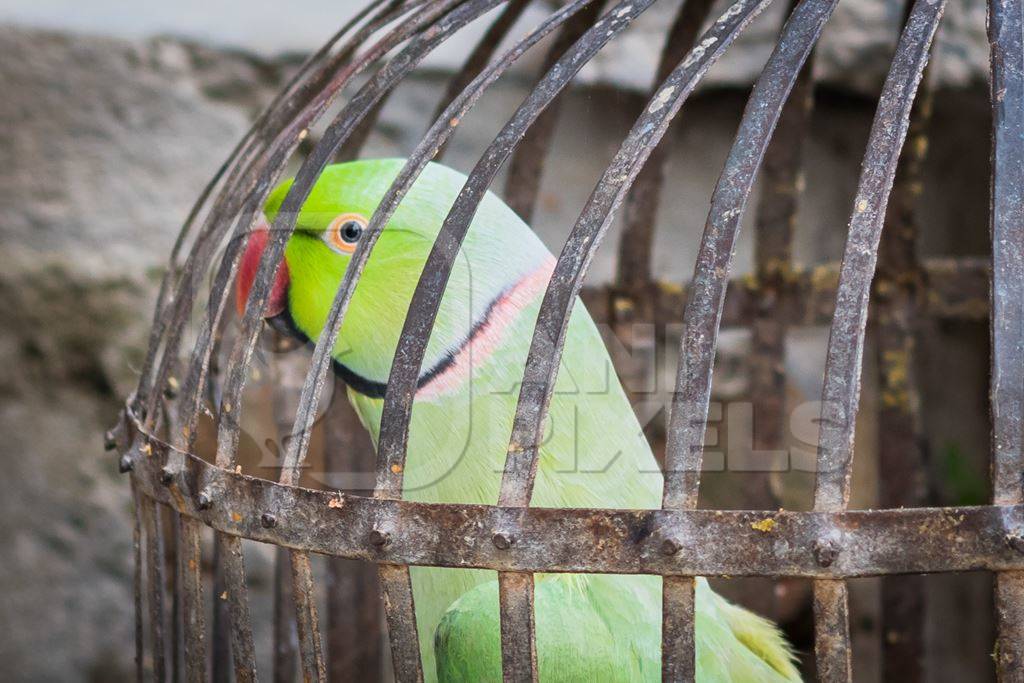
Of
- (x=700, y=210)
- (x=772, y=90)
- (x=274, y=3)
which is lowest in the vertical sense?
(x=772, y=90)

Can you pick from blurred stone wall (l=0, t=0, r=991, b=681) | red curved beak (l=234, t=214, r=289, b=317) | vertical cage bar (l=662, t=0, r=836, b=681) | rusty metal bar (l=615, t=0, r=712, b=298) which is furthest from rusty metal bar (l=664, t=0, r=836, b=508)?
blurred stone wall (l=0, t=0, r=991, b=681)

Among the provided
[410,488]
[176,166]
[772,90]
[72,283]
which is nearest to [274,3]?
[176,166]

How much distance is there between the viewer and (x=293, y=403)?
1.36m

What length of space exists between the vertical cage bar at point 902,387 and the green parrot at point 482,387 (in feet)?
1.87

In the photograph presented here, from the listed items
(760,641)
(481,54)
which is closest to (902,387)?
(760,641)

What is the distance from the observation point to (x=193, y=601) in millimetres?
716

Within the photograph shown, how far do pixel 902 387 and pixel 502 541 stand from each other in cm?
99

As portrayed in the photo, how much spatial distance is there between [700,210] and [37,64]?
1.25 m

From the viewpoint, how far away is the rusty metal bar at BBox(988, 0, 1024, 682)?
55cm

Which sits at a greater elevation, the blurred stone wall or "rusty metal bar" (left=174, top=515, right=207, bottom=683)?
the blurred stone wall

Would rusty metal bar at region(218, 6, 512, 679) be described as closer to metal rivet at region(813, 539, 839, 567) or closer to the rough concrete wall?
metal rivet at region(813, 539, 839, 567)

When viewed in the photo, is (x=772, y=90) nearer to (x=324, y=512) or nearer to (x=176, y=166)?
(x=324, y=512)

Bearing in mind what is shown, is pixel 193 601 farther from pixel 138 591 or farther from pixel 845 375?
pixel 845 375

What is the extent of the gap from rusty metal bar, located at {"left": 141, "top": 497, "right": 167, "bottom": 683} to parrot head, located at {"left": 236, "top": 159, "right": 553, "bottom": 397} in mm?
218
